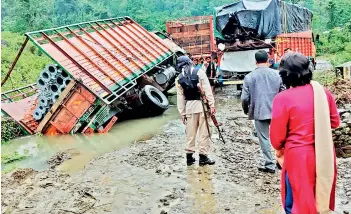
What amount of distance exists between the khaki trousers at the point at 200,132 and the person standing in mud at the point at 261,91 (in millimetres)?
880

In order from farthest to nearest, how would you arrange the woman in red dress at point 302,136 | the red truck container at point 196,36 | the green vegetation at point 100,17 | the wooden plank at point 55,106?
the green vegetation at point 100,17
the red truck container at point 196,36
the wooden plank at point 55,106
the woman in red dress at point 302,136

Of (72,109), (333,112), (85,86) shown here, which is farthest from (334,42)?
(333,112)

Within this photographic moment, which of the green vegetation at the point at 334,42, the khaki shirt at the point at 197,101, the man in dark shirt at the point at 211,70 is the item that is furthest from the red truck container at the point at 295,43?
the khaki shirt at the point at 197,101

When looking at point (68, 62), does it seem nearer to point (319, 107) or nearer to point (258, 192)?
point (258, 192)

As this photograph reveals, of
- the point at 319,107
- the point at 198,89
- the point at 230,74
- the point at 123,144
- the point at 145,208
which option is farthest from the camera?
the point at 230,74

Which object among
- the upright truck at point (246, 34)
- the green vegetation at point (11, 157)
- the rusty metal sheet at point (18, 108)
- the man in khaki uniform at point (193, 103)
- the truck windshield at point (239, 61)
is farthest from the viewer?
the upright truck at point (246, 34)

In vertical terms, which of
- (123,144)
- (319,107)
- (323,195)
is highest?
(319,107)

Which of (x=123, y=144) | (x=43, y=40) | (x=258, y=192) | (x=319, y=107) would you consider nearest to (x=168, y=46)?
(x=43, y=40)

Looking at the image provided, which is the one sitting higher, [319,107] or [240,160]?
[319,107]

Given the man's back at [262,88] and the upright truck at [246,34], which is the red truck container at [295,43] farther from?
the man's back at [262,88]

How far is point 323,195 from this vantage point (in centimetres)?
280

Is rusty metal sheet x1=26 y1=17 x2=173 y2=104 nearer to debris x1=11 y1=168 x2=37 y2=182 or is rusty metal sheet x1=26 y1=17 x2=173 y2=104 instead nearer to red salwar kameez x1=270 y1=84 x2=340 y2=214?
debris x1=11 y1=168 x2=37 y2=182

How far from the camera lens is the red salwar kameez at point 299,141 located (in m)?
2.79

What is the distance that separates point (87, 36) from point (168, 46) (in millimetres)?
4566
